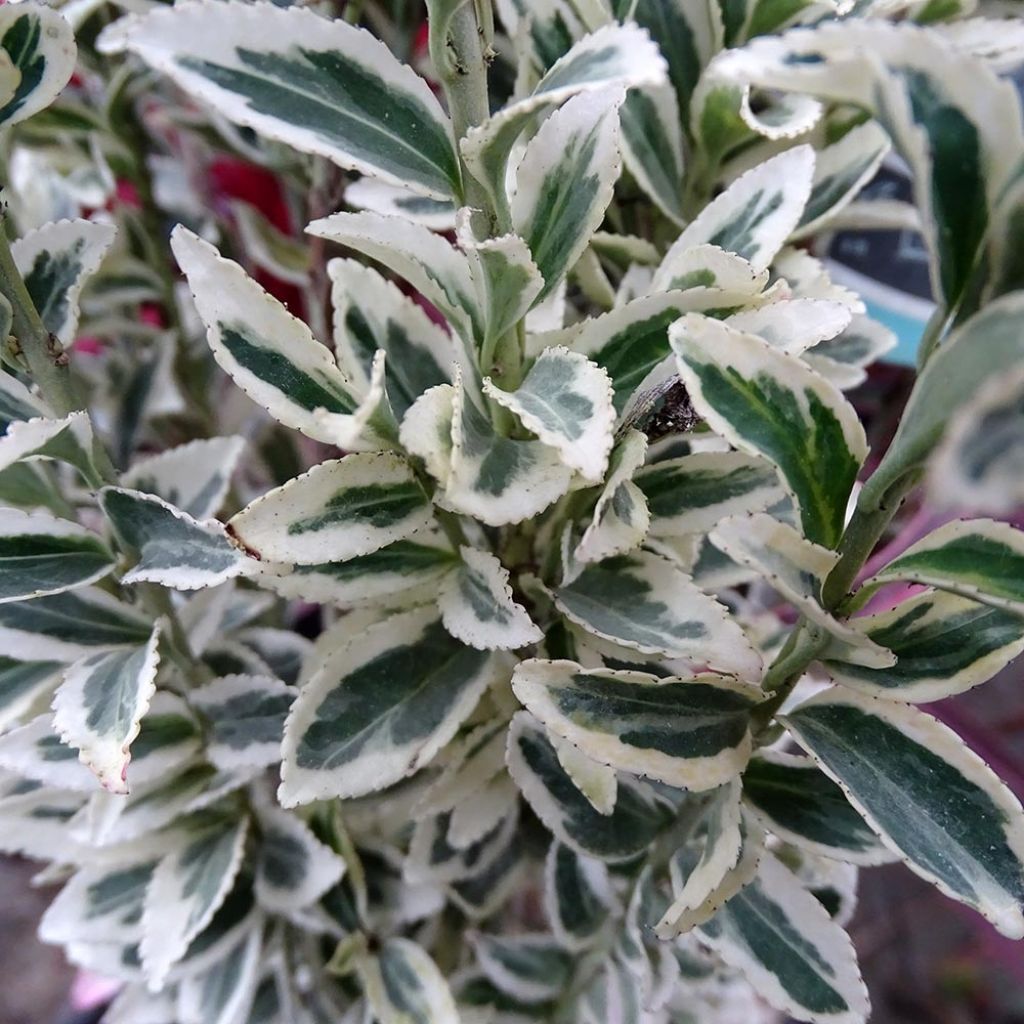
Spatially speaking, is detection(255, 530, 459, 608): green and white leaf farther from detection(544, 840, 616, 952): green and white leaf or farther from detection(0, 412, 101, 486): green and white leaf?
detection(544, 840, 616, 952): green and white leaf

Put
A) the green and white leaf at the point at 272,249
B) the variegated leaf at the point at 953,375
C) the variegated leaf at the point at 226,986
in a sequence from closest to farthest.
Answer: the variegated leaf at the point at 953,375 < the variegated leaf at the point at 226,986 < the green and white leaf at the point at 272,249

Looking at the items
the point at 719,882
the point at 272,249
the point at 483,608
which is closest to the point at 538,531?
the point at 483,608

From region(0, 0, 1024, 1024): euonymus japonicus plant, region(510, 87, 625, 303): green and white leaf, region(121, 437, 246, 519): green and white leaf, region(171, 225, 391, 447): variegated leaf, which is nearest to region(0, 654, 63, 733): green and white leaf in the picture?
region(0, 0, 1024, 1024): euonymus japonicus plant

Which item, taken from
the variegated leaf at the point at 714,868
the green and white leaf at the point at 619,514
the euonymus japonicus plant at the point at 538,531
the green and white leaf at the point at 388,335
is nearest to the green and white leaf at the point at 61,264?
the euonymus japonicus plant at the point at 538,531

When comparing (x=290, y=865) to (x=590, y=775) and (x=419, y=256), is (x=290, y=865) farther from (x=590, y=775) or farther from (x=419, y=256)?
(x=419, y=256)

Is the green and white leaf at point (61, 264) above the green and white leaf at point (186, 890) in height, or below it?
above

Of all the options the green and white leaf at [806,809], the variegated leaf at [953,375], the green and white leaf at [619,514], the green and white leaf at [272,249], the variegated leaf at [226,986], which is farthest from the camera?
the green and white leaf at [272,249]

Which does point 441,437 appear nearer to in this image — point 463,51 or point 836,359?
point 463,51

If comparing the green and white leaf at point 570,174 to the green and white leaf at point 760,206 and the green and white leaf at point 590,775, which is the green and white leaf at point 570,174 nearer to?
the green and white leaf at point 760,206
